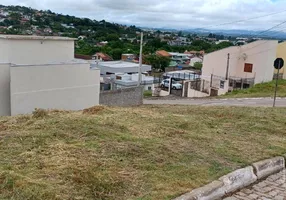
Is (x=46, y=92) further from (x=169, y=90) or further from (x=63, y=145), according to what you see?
(x=169, y=90)

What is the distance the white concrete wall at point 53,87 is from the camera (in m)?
14.7

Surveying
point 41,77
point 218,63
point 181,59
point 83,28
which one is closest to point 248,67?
point 218,63

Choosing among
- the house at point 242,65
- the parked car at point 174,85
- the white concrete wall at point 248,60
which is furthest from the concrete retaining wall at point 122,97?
the white concrete wall at point 248,60

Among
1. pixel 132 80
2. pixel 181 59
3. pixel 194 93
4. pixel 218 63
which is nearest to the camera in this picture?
pixel 194 93

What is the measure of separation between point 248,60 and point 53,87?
23.5 metres

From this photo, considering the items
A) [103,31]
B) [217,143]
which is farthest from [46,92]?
[103,31]

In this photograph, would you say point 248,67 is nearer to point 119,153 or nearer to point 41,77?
point 41,77

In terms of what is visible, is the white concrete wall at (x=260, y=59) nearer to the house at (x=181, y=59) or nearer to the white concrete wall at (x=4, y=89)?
the white concrete wall at (x=4, y=89)

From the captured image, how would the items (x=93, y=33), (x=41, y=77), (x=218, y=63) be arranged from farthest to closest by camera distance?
(x=93, y=33), (x=218, y=63), (x=41, y=77)

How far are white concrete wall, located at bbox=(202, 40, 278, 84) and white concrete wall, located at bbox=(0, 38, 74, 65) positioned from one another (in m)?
19.8

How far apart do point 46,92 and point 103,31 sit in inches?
2913

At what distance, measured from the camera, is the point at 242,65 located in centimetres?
3475

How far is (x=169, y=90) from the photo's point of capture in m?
35.2

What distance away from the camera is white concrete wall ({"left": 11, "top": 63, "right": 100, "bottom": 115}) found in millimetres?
14734
